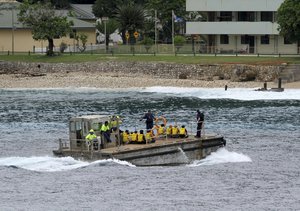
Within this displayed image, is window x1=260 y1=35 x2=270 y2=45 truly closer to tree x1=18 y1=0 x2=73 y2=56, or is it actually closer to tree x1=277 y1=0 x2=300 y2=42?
tree x1=277 y1=0 x2=300 y2=42

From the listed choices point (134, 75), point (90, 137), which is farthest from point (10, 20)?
point (90, 137)

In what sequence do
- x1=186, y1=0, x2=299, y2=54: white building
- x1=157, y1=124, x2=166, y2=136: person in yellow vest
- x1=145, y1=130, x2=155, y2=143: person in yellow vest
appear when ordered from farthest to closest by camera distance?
x1=186, y1=0, x2=299, y2=54: white building
x1=157, y1=124, x2=166, y2=136: person in yellow vest
x1=145, y1=130, x2=155, y2=143: person in yellow vest

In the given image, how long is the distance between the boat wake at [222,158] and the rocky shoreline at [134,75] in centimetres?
4304

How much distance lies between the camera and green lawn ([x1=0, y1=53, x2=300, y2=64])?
10950 centimetres

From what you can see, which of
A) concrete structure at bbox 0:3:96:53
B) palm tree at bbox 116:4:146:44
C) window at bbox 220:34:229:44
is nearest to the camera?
window at bbox 220:34:229:44

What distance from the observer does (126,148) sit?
53.6 m

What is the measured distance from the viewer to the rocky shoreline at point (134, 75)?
10512 centimetres

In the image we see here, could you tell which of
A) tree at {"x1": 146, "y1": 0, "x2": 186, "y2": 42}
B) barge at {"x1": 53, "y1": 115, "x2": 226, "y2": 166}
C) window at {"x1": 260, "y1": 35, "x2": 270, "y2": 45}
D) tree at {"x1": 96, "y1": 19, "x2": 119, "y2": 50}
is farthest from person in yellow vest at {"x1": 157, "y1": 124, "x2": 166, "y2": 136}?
tree at {"x1": 146, "y1": 0, "x2": 186, "y2": 42}

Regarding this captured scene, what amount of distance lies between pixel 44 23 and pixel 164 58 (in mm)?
18731

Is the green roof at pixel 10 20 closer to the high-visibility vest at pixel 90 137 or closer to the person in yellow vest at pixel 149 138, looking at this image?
the person in yellow vest at pixel 149 138

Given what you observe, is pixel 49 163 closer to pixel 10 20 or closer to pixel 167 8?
pixel 10 20

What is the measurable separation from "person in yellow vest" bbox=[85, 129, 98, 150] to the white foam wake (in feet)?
135

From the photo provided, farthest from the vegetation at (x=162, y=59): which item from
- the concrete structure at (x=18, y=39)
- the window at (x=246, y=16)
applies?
the window at (x=246, y=16)

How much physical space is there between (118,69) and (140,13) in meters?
28.3
